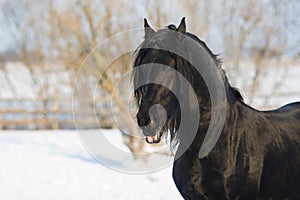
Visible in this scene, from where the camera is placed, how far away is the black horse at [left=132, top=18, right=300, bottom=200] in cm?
259

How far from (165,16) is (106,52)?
1.48 metres

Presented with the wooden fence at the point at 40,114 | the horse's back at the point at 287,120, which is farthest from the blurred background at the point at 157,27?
the horse's back at the point at 287,120

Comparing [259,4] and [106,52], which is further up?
[259,4]

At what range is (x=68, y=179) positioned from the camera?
750 centimetres

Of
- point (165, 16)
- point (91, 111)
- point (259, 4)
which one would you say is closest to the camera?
point (165, 16)

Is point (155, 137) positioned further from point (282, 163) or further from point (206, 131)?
point (282, 163)

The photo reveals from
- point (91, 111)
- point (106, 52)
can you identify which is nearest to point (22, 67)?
point (91, 111)

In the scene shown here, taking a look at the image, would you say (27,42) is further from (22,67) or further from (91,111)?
(91,111)

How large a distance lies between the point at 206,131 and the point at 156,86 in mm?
497

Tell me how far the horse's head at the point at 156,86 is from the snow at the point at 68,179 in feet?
11.7

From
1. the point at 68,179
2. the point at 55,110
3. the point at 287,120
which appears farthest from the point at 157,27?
the point at 55,110

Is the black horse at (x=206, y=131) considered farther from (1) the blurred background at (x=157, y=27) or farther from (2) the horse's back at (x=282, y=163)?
(1) the blurred background at (x=157, y=27)

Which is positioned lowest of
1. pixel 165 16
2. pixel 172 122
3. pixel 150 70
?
pixel 165 16

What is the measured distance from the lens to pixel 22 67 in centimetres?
1894
